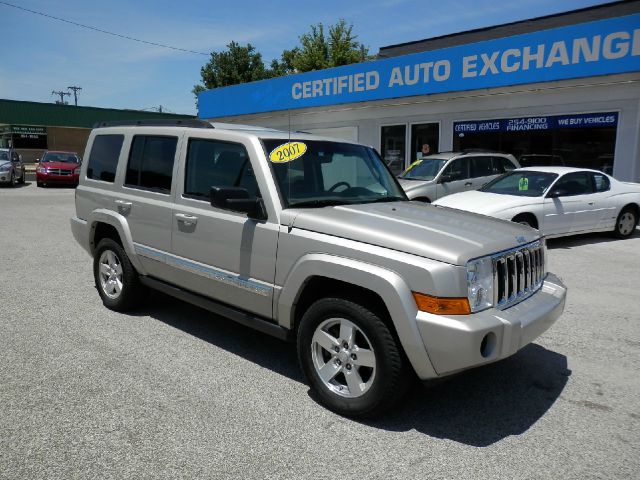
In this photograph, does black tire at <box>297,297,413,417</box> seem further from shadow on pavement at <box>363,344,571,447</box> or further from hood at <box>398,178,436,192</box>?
hood at <box>398,178,436,192</box>

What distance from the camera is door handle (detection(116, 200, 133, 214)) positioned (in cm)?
499

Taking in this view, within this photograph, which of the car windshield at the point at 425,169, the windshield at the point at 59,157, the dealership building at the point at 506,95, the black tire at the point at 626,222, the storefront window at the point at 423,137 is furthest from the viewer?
the windshield at the point at 59,157

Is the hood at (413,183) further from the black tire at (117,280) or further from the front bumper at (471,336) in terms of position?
the front bumper at (471,336)

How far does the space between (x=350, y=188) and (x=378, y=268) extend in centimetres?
134

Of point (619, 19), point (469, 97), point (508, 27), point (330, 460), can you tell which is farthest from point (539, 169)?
point (508, 27)

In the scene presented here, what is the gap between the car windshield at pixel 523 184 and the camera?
30.7ft

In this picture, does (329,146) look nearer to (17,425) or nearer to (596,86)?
(17,425)

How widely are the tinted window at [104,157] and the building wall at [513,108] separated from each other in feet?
17.2

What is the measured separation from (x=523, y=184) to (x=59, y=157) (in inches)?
851

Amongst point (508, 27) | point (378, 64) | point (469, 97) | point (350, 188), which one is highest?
point (508, 27)

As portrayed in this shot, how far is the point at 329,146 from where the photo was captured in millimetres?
4449

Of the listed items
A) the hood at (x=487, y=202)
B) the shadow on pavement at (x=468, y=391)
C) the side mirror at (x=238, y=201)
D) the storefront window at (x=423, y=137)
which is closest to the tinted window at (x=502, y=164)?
the hood at (x=487, y=202)

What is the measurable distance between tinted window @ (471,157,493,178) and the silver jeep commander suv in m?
8.09

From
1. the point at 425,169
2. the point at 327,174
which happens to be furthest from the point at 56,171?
the point at 327,174
